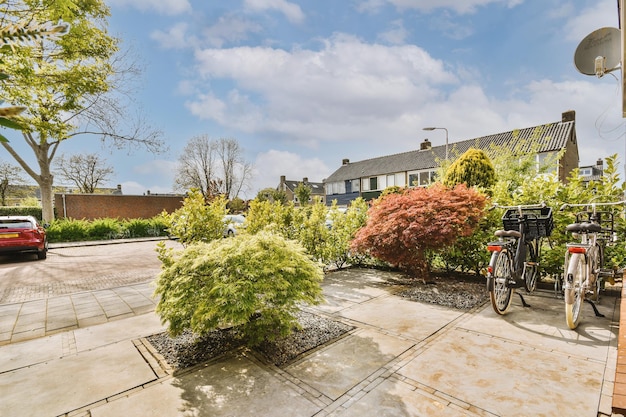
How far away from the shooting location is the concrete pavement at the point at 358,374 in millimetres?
2414

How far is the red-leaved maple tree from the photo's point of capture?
5.40m

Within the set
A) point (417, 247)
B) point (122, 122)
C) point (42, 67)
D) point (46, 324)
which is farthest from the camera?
point (122, 122)

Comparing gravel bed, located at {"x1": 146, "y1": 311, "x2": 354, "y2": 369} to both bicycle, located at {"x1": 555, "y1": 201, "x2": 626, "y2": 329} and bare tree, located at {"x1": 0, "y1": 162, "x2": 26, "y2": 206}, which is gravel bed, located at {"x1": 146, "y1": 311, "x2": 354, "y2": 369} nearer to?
bicycle, located at {"x1": 555, "y1": 201, "x2": 626, "y2": 329}

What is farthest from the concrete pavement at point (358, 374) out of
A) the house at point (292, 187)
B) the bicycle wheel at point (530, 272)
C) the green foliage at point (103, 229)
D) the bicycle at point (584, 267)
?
the house at point (292, 187)

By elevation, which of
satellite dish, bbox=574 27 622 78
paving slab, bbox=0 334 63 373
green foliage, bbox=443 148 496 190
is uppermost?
satellite dish, bbox=574 27 622 78

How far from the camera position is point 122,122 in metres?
12.4

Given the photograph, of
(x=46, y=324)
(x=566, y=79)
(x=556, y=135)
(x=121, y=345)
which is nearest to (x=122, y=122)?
(x=46, y=324)

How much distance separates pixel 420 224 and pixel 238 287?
372 cm

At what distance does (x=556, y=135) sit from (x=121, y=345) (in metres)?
25.8

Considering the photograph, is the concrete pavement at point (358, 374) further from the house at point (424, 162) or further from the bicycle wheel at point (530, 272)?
the house at point (424, 162)

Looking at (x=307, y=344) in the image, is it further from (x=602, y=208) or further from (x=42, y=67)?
(x=42, y=67)

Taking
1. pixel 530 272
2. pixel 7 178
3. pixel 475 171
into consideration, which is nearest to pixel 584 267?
pixel 530 272

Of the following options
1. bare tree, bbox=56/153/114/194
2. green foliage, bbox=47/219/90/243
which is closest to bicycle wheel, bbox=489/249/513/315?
green foliage, bbox=47/219/90/243

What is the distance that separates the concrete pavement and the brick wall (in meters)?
18.6
